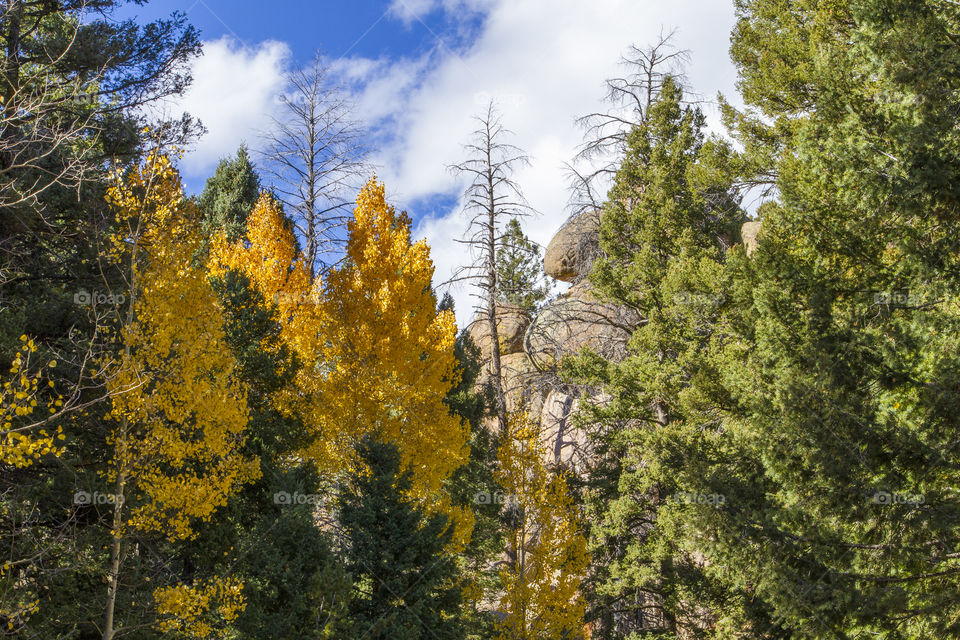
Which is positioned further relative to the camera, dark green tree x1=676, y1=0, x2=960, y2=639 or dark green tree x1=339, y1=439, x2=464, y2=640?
dark green tree x1=339, y1=439, x2=464, y2=640

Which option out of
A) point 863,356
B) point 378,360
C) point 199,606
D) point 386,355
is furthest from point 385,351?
point 863,356

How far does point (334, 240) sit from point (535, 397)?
925 centimetres

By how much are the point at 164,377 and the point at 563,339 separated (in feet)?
45.3

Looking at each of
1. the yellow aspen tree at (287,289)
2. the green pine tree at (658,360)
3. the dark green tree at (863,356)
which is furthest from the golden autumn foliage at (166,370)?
the dark green tree at (863,356)

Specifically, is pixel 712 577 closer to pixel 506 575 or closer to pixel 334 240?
pixel 506 575

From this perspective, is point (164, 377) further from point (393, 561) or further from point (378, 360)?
point (378, 360)

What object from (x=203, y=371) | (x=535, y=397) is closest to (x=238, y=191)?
(x=535, y=397)

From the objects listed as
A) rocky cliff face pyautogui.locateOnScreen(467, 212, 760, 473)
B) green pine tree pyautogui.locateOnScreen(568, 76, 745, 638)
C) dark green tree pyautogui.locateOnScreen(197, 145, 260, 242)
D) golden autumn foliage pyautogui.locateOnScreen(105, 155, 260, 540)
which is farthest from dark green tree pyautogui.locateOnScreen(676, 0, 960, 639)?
dark green tree pyautogui.locateOnScreen(197, 145, 260, 242)

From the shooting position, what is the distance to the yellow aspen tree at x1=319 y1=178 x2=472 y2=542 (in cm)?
1334

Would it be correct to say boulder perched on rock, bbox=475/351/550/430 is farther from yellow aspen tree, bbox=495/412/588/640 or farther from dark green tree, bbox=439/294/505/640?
yellow aspen tree, bbox=495/412/588/640

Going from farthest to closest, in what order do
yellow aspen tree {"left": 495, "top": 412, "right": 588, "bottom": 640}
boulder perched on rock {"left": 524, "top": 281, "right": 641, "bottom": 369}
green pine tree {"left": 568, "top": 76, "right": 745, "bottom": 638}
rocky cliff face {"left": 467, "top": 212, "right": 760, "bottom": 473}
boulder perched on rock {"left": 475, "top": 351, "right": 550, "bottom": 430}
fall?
boulder perched on rock {"left": 475, "top": 351, "right": 550, "bottom": 430} < rocky cliff face {"left": 467, "top": 212, "right": 760, "bottom": 473} < boulder perched on rock {"left": 524, "top": 281, "right": 641, "bottom": 369} < yellow aspen tree {"left": 495, "top": 412, "right": 588, "bottom": 640} < green pine tree {"left": 568, "top": 76, "right": 745, "bottom": 638}

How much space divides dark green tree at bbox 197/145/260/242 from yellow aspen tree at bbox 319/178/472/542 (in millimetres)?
10985

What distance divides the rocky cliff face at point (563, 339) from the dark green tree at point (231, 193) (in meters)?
10.5

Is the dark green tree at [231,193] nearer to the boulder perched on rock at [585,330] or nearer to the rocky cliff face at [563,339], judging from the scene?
the rocky cliff face at [563,339]
